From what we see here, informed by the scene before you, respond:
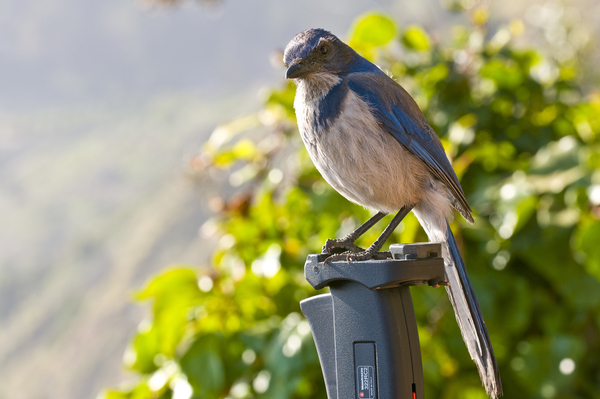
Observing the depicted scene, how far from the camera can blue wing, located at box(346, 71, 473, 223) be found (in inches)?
44.4

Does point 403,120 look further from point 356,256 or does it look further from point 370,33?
point 370,33

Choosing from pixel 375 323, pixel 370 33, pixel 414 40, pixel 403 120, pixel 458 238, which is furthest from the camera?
pixel 414 40

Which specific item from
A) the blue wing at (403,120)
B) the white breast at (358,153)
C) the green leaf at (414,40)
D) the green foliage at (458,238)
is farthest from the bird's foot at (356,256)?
the green leaf at (414,40)

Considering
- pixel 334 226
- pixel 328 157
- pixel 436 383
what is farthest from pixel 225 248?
pixel 328 157

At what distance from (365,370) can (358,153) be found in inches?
15.1

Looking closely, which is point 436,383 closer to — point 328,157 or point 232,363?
point 232,363

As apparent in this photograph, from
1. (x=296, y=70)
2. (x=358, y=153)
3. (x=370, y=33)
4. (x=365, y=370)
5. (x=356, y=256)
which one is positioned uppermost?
(x=370, y=33)

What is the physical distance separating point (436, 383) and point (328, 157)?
95cm

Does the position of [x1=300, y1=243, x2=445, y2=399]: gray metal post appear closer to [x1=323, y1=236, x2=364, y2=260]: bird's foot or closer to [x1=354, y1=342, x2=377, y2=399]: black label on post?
[x1=354, y1=342, x2=377, y2=399]: black label on post

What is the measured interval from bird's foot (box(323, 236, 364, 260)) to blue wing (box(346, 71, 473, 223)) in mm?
225

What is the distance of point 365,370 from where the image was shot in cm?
92

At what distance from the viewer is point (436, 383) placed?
1.71m

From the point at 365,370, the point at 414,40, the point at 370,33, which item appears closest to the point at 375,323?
the point at 365,370

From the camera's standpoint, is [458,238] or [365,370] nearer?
[365,370]
